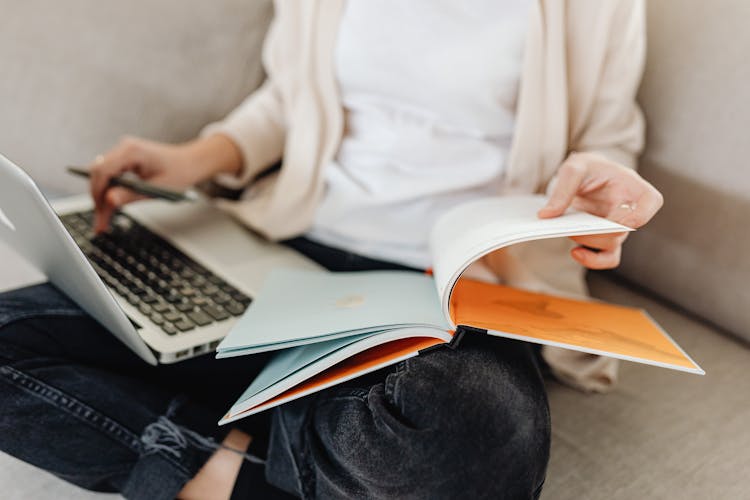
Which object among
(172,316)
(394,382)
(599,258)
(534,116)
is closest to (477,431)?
(394,382)

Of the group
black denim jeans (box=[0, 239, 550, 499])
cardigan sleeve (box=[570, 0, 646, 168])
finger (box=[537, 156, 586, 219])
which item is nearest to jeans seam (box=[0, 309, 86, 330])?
black denim jeans (box=[0, 239, 550, 499])

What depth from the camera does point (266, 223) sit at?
34.3 inches

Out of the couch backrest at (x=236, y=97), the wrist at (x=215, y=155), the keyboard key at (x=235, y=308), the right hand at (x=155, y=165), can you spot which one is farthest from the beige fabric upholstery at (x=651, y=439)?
the wrist at (x=215, y=155)

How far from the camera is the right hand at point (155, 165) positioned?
79 centimetres

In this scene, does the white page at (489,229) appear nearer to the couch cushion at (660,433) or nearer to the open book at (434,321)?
the open book at (434,321)

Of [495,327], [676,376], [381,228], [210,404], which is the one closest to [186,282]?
[210,404]

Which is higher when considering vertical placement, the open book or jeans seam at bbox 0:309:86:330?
the open book

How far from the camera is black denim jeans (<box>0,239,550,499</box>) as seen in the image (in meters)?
0.49

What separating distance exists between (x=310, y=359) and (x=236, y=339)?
78 millimetres

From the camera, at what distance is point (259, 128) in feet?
3.06

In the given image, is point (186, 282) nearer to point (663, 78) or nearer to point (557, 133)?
point (557, 133)

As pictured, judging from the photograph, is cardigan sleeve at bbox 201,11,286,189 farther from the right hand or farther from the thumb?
the thumb

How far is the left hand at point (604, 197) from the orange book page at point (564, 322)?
5 centimetres

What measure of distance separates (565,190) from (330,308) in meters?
0.23
